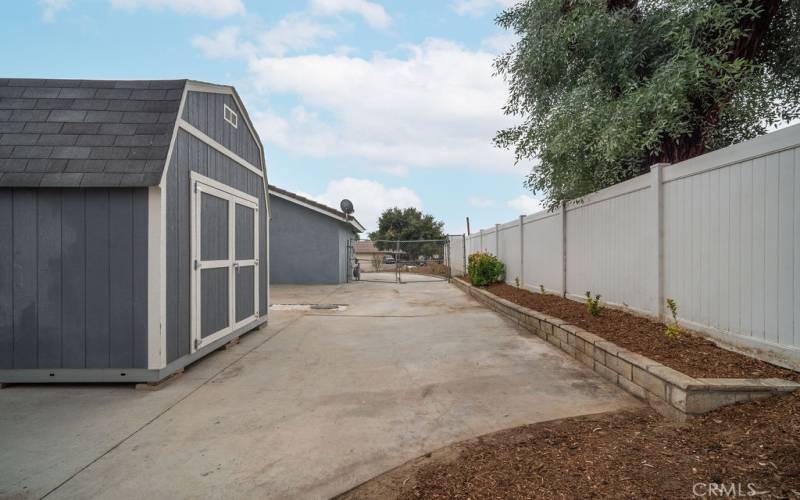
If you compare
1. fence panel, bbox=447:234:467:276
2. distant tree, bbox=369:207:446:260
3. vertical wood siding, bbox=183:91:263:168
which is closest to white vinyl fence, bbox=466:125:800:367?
vertical wood siding, bbox=183:91:263:168

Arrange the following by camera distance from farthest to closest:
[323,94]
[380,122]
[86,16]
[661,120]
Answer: [380,122]
[323,94]
[86,16]
[661,120]

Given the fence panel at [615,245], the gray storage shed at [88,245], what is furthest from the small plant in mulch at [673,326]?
the gray storage shed at [88,245]

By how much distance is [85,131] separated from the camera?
379 cm

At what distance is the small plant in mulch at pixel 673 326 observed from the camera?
3.49 meters

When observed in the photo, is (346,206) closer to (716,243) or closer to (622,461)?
(716,243)

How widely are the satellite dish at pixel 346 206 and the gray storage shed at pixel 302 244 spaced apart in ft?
2.02

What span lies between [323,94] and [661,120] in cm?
915

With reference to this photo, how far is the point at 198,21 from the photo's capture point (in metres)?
7.27

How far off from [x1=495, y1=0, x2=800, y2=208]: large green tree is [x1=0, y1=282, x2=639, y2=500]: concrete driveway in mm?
2870

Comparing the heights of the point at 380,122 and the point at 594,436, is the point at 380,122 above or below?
above

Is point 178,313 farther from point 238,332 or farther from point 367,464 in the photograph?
point 367,464

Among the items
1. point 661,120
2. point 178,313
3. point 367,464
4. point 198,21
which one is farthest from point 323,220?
point 367,464

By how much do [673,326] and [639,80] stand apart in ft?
11.6

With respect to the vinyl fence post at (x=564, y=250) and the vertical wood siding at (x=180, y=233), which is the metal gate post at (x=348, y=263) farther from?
the vertical wood siding at (x=180, y=233)
